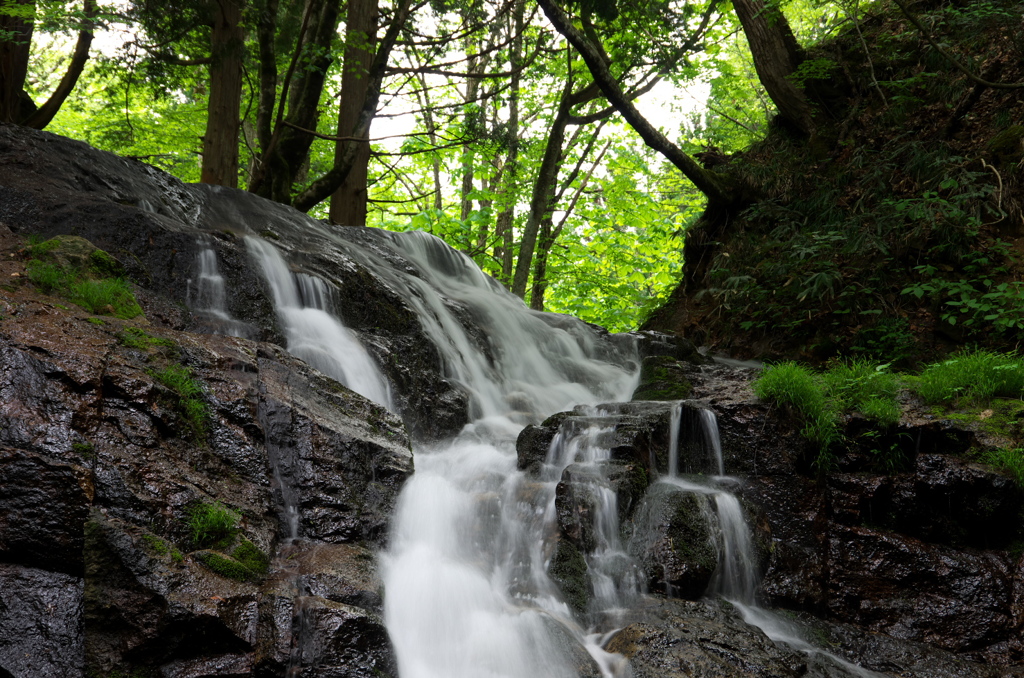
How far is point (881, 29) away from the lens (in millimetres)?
10086

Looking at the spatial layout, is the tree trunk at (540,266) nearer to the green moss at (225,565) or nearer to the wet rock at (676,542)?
the wet rock at (676,542)

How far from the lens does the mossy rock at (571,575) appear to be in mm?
4291

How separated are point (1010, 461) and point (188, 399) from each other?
18.8 feet

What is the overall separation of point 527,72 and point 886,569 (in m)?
10.2

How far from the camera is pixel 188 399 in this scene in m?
3.73

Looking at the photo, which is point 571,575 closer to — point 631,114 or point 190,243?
point 190,243

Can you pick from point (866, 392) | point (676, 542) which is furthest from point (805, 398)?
point (676, 542)

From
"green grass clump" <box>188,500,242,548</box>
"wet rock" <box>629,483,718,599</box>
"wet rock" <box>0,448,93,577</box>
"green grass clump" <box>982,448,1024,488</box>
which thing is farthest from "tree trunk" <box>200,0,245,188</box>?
"green grass clump" <box>982,448,1024,488</box>

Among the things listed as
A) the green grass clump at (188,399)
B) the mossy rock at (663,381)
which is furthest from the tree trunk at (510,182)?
the green grass clump at (188,399)

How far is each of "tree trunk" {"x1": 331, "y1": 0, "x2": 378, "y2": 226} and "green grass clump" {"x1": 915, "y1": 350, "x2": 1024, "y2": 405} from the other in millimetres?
8343

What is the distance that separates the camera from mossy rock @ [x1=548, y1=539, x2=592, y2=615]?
14.1 ft

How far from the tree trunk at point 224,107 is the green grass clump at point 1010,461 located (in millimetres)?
9113

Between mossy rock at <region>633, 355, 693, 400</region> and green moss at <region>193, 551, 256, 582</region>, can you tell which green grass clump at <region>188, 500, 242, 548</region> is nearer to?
green moss at <region>193, 551, 256, 582</region>

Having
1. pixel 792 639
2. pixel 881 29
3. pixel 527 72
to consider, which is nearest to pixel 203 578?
pixel 792 639
